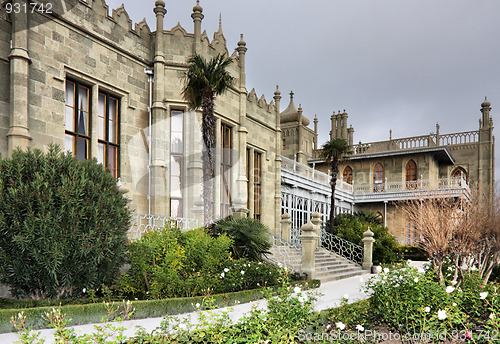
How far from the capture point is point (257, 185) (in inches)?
765

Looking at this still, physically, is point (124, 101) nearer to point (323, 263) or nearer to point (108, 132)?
point (108, 132)

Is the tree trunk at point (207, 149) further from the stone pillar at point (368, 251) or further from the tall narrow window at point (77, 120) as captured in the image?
the stone pillar at point (368, 251)

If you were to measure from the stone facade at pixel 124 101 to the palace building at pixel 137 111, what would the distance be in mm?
30

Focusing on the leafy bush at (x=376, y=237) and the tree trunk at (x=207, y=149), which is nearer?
the tree trunk at (x=207, y=149)

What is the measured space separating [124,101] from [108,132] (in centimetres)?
116

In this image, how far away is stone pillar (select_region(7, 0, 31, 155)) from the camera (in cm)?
948

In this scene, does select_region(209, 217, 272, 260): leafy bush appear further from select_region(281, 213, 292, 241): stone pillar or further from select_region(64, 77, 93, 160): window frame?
select_region(281, 213, 292, 241): stone pillar

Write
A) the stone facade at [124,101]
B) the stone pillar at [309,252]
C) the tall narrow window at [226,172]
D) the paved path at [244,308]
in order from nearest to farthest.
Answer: the paved path at [244,308]
the stone facade at [124,101]
the stone pillar at [309,252]
the tall narrow window at [226,172]

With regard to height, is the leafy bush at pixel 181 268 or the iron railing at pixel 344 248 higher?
the leafy bush at pixel 181 268

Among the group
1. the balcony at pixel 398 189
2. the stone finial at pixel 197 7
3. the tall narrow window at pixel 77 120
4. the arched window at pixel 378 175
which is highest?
the stone finial at pixel 197 7

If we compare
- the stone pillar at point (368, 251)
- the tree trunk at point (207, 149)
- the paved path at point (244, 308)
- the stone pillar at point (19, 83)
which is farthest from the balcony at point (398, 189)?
the stone pillar at point (19, 83)

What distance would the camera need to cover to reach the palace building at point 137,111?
997 centimetres

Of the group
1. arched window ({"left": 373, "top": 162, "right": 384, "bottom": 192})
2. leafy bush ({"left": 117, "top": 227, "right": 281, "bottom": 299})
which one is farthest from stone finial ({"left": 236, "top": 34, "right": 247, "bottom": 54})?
arched window ({"left": 373, "top": 162, "right": 384, "bottom": 192})

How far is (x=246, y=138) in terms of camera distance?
58.0 feet
